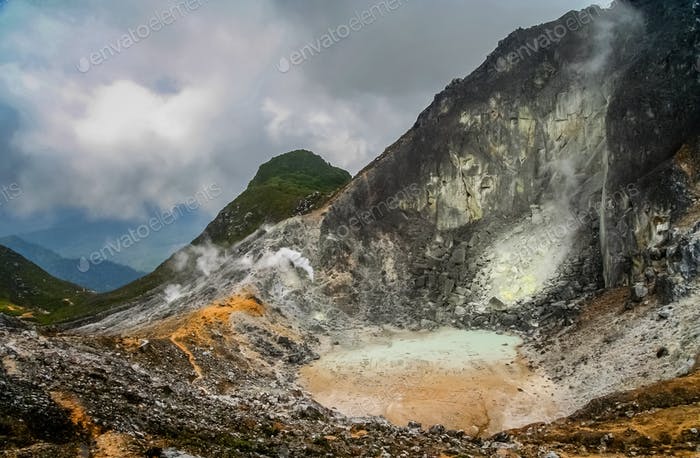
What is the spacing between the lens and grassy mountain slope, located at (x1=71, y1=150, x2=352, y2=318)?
113250mm

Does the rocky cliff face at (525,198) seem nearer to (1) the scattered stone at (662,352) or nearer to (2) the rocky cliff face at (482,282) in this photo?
(2) the rocky cliff face at (482,282)

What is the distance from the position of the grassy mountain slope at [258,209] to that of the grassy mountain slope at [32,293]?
10.7 m

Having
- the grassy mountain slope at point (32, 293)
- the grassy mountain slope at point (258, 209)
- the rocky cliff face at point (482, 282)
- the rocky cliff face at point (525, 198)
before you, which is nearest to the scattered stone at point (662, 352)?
the rocky cliff face at point (482, 282)

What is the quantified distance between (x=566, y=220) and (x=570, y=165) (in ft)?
25.8

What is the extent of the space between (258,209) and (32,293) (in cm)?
8492

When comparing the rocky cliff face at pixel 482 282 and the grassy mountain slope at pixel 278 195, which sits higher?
the grassy mountain slope at pixel 278 195

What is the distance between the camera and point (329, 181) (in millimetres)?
163500

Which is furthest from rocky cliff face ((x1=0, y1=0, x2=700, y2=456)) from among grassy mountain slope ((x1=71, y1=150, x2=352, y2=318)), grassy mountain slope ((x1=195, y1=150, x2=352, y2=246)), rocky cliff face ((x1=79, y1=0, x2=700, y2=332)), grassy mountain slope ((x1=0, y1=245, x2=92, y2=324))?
grassy mountain slope ((x1=0, y1=245, x2=92, y2=324))

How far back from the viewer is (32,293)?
154 metres


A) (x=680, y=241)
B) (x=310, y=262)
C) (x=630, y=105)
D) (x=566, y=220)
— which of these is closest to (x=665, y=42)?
(x=630, y=105)

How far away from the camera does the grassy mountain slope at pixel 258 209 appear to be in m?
113

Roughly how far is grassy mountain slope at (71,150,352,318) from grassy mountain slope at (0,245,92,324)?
421 inches

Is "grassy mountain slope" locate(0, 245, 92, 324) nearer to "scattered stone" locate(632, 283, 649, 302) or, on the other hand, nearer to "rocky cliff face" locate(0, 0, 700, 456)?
"rocky cliff face" locate(0, 0, 700, 456)

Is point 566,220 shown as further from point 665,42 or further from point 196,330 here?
point 196,330
